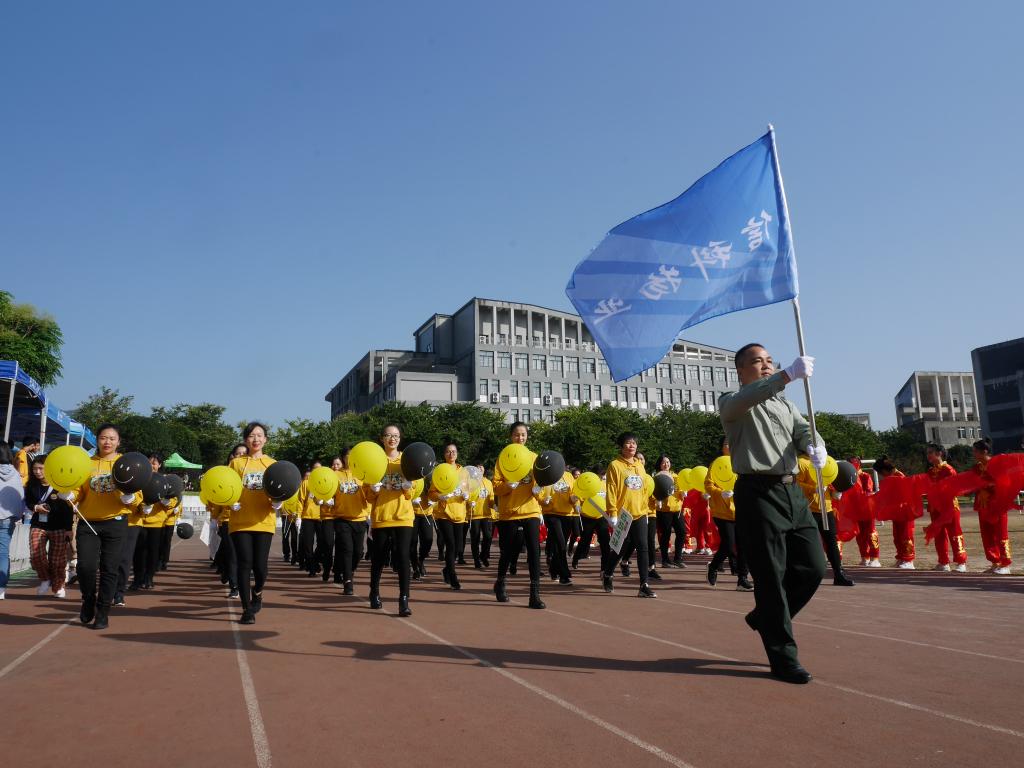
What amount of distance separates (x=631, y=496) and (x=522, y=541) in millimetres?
1614

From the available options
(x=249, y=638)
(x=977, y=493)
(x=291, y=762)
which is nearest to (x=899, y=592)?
(x=977, y=493)

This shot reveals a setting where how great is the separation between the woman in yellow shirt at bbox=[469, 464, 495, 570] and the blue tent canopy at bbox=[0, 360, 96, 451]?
32.5ft

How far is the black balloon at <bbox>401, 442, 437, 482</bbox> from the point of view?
25.6ft

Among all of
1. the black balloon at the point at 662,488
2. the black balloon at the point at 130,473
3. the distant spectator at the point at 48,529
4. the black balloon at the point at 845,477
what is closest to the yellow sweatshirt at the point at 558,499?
the black balloon at the point at 662,488

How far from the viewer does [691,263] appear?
27.3 ft

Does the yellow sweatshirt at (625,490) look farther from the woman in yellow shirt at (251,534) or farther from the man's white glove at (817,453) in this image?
the man's white glove at (817,453)

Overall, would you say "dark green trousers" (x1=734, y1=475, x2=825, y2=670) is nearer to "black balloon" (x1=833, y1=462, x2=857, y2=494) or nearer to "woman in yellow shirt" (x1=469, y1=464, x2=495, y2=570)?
"black balloon" (x1=833, y1=462, x2=857, y2=494)

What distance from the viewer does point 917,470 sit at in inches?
2638

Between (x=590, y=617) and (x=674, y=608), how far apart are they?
1.19 m

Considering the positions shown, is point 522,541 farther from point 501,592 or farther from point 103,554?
point 103,554

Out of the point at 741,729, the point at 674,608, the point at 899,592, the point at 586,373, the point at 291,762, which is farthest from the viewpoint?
the point at 586,373

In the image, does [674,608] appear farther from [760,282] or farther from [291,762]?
[291,762]

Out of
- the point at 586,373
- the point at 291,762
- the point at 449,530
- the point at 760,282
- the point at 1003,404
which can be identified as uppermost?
the point at 586,373

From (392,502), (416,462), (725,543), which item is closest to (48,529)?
(392,502)
